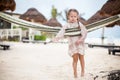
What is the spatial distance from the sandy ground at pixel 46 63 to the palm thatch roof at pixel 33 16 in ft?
0.77

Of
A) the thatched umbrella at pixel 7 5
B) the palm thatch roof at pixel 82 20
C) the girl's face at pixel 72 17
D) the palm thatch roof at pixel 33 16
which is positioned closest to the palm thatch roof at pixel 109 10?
the palm thatch roof at pixel 82 20

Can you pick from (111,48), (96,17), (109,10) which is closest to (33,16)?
(96,17)

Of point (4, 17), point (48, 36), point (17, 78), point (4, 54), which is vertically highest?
point (4, 17)

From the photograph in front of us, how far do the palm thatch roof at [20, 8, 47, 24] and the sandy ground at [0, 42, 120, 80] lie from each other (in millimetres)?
234

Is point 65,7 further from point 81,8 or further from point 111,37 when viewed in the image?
point 111,37

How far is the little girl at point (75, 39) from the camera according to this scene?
2592 millimetres

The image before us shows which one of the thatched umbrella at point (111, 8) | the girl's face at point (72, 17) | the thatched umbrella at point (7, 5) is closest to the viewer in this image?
the girl's face at point (72, 17)

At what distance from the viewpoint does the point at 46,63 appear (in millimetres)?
2734

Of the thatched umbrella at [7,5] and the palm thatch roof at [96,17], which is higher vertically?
the thatched umbrella at [7,5]

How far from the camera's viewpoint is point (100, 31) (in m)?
2.71

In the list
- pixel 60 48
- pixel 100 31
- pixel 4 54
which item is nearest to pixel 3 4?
pixel 4 54

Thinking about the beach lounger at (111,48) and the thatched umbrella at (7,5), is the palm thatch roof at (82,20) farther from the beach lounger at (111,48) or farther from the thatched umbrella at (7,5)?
the thatched umbrella at (7,5)

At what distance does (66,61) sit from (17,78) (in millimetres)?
481

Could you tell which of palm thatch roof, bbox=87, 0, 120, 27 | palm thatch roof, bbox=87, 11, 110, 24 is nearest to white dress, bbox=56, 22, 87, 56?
palm thatch roof, bbox=87, 11, 110, 24
